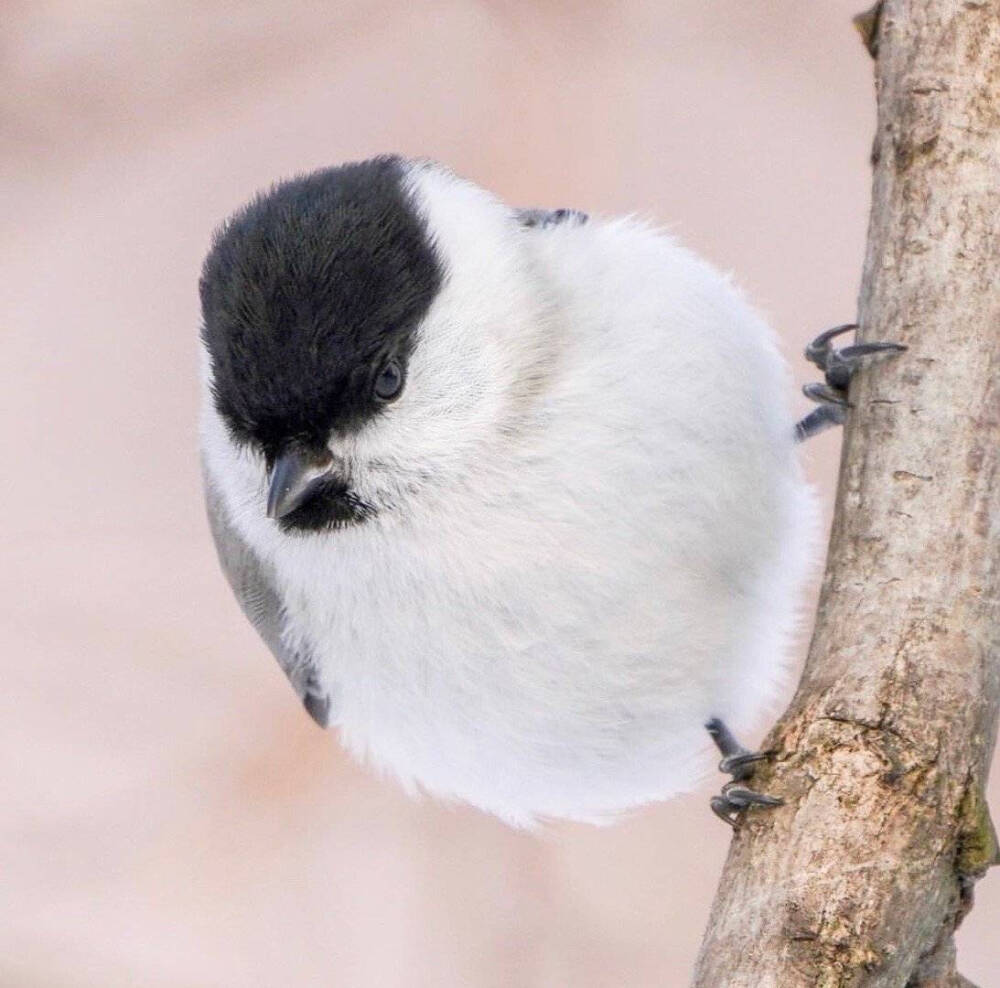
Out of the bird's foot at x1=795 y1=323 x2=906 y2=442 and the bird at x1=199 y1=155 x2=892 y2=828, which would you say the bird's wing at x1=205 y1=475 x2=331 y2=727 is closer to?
the bird at x1=199 y1=155 x2=892 y2=828

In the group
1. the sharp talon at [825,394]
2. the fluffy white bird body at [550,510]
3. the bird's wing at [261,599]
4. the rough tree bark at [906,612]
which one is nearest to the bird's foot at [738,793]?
the rough tree bark at [906,612]

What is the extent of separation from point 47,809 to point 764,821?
38.0 inches

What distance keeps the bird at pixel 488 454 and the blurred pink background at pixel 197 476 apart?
319mm

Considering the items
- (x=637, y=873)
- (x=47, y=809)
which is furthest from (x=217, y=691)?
(x=637, y=873)

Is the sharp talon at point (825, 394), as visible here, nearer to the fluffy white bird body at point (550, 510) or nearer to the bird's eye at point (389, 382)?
the fluffy white bird body at point (550, 510)

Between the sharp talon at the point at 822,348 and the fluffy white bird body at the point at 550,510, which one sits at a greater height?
the sharp talon at the point at 822,348

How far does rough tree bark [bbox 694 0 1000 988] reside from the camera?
84 centimetres

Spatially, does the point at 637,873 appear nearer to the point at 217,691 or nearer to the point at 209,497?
the point at 217,691

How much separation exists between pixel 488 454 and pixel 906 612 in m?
0.40

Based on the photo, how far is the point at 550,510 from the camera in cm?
118

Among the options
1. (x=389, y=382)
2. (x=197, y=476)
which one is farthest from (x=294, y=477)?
(x=197, y=476)

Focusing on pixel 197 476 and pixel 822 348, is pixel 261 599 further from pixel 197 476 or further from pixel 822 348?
pixel 822 348

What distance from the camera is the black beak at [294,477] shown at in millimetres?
1146

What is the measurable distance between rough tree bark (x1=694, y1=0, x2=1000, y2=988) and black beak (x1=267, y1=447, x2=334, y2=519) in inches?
16.7
